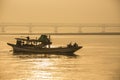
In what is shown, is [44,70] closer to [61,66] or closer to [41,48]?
[61,66]

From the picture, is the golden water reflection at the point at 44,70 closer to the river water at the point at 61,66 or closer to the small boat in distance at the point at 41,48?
the river water at the point at 61,66

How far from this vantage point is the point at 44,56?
17406 millimetres

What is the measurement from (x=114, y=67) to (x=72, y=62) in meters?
1.52

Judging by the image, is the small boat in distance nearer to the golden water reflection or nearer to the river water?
the river water

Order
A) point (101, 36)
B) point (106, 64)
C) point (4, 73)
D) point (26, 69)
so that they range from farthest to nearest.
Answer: point (101, 36)
point (106, 64)
point (26, 69)
point (4, 73)

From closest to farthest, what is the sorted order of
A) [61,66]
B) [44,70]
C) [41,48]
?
[44,70], [61,66], [41,48]

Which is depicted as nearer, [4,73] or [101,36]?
[4,73]

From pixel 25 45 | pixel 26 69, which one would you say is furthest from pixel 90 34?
pixel 26 69

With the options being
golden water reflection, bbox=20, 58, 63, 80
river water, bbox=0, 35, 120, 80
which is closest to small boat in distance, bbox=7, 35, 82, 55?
river water, bbox=0, 35, 120, 80

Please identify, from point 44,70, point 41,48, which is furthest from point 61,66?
point 41,48

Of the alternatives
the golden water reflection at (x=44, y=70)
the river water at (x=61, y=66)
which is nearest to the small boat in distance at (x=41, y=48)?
the river water at (x=61, y=66)

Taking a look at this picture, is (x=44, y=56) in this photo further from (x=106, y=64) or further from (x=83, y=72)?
(x=83, y=72)

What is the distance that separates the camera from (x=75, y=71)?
1335 cm

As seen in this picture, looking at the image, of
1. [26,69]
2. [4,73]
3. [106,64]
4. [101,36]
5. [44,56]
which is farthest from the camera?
[101,36]
